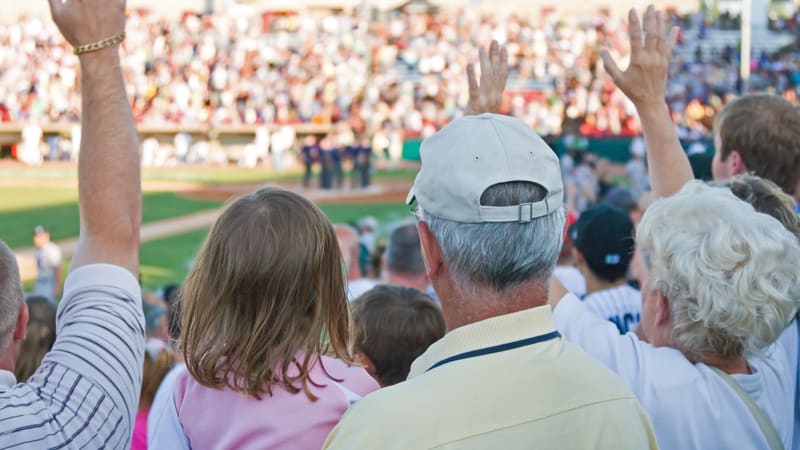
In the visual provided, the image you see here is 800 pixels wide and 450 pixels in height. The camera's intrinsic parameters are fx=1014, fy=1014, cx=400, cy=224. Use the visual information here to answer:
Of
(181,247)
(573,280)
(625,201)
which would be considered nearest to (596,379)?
(573,280)

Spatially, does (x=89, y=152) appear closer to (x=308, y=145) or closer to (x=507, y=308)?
(x=507, y=308)

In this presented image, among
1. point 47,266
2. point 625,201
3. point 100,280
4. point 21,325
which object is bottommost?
point 47,266

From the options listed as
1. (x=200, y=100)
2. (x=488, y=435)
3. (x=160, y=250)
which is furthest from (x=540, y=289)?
(x=200, y=100)

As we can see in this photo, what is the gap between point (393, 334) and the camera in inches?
124

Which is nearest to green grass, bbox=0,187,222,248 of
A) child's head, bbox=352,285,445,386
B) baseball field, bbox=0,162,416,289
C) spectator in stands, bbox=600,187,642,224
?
baseball field, bbox=0,162,416,289

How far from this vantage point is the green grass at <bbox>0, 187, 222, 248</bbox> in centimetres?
1859

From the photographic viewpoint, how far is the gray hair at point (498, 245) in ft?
6.31

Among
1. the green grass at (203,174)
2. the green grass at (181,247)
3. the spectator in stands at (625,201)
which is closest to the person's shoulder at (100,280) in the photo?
the spectator in stands at (625,201)

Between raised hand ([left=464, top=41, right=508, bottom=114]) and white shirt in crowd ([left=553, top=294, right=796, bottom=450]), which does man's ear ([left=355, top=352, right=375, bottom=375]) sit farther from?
raised hand ([left=464, top=41, right=508, bottom=114])

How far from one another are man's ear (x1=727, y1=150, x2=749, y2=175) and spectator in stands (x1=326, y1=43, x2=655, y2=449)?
1.91m

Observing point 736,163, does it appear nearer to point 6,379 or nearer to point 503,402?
point 503,402

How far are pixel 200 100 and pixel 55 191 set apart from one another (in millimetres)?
10990

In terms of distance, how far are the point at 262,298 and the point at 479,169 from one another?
72cm

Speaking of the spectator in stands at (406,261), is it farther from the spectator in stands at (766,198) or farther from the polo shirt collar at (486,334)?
the polo shirt collar at (486,334)
